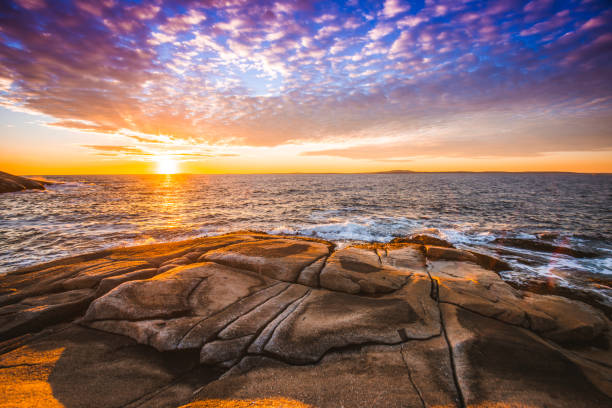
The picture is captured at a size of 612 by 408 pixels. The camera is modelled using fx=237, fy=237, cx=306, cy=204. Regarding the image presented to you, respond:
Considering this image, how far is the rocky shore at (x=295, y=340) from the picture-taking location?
12.8 ft

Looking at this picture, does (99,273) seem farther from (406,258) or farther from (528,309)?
(528,309)

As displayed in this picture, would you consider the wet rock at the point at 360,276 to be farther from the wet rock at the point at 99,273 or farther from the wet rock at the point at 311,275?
the wet rock at the point at 99,273

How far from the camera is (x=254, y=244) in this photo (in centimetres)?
1016

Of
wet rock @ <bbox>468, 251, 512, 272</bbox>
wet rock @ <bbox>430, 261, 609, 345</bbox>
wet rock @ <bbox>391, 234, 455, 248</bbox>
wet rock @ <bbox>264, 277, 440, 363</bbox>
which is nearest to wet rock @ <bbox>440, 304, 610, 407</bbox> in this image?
wet rock @ <bbox>430, 261, 609, 345</bbox>

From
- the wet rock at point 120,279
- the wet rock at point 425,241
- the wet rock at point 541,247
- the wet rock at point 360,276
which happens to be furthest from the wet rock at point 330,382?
the wet rock at point 541,247

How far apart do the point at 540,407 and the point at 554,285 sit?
8341 mm


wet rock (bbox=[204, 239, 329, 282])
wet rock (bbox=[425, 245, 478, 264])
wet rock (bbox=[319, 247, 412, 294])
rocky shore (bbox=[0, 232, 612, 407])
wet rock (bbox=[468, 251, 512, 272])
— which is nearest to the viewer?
rocky shore (bbox=[0, 232, 612, 407])

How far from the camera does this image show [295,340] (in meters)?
→ 4.90

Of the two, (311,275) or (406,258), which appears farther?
(406,258)

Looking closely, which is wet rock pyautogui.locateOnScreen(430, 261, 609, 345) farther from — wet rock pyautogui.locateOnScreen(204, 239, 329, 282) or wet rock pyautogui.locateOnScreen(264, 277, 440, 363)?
wet rock pyautogui.locateOnScreen(204, 239, 329, 282)

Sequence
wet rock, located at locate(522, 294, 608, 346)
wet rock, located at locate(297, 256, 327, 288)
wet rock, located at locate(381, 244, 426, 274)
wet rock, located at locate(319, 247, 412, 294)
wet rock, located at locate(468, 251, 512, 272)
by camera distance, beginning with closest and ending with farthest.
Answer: wet rock, located at locate(522, 294, 608, 346) < wet rock, located at locate(319, 247, 412, 294) < wet rock, located at locate(297, 256, 327, 288) < wet rock, located at locate(381, 244, 426, 274) < wet rock, located at locate(468, 251, 512, 272)

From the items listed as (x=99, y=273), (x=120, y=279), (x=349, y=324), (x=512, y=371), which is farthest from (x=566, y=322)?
(x=99, y=273)

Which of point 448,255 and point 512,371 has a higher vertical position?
point 512,371

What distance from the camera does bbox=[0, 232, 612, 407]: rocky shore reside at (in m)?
3.90
